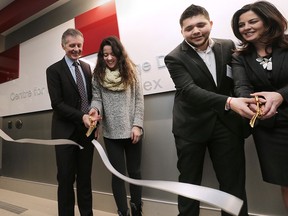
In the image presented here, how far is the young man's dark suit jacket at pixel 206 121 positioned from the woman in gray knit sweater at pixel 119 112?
14.1 inches

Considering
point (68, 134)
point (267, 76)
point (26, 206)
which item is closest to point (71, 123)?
point (68, 134)

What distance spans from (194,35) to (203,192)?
0.86 m

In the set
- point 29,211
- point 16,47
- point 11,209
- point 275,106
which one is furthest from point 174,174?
point 16,47

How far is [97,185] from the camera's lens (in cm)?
220

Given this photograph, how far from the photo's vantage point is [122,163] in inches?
57.6

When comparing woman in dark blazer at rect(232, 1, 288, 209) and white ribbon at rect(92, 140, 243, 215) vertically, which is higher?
woman in dark blazer at rect(232, 1, 288, 209)

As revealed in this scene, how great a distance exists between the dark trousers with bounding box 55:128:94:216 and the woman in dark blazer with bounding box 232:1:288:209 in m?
1.05

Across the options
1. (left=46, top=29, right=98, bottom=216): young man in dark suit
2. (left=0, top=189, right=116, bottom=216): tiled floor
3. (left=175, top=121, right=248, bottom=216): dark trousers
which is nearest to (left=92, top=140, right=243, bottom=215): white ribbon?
(left=175, top=121, right=248, bottom=216): dark trousers

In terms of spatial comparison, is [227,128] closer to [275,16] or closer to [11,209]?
[275,16]

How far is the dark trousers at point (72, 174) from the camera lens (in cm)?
152

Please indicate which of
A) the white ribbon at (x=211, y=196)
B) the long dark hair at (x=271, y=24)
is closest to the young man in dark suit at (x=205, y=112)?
the long dark hair at (x=271, y=24)

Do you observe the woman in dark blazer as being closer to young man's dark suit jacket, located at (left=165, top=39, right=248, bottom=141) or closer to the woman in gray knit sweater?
young man's dark suit jacket, located at (left=165, top=39, right=248, bottom=141)

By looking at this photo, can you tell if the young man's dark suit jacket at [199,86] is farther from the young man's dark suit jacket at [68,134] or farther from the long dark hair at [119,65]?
the young man's dark suit jacket at [68,134]

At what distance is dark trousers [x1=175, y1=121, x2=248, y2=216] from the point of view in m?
1.18
